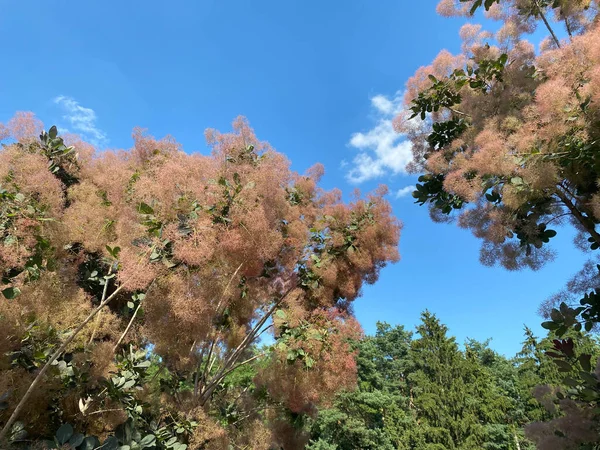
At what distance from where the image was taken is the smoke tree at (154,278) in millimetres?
3008

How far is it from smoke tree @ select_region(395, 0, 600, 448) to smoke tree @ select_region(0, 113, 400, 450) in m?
1.71

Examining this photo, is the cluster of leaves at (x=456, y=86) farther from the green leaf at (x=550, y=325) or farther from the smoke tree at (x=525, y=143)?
the green leaf at (x=550, y=325)

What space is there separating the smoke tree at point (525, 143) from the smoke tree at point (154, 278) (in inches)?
67.2

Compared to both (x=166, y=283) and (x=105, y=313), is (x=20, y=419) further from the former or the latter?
(x=166, y=283)

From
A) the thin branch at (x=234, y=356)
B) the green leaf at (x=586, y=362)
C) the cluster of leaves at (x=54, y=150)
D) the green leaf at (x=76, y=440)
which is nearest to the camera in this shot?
the green leaf at (x=76, y=440)

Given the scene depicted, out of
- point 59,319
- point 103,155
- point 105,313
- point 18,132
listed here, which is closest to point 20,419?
point 59,319

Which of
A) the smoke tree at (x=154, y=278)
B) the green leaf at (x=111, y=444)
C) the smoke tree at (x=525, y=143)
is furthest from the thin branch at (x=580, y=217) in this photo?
the green leaf at (x=111, y=444)

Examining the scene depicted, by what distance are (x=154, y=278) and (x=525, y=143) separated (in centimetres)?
327

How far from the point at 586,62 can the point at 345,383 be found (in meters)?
4.38

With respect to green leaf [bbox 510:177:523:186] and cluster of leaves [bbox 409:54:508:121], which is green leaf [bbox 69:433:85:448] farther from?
cluster of leaves [bbox 409:54:508:121]

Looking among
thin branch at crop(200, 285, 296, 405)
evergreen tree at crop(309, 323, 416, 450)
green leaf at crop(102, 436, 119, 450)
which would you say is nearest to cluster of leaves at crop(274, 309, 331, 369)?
thin branch at crop(200, 285, 296, 405)

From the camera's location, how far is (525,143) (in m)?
2.97

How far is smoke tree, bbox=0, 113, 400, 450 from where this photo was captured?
3.01 metres

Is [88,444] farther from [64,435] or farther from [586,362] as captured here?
[586,362]
